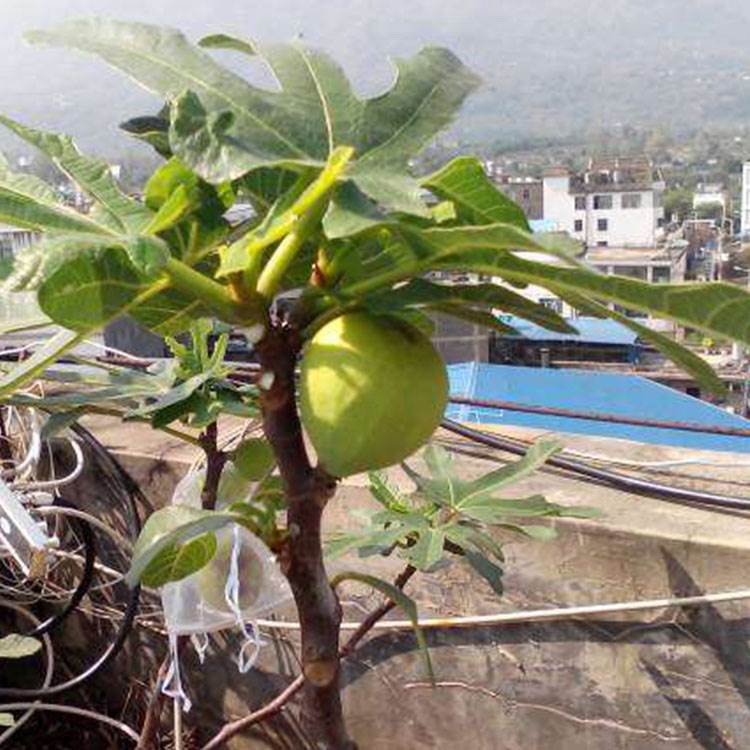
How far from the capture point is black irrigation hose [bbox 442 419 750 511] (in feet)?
4.47

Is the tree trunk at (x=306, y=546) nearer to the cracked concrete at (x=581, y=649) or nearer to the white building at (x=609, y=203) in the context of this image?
the cracked concrete at (x=581, y=649)

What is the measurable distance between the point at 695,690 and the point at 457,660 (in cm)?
35

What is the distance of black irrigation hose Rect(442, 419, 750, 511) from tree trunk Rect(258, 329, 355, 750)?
82cm

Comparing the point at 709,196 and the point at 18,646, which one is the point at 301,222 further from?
the point at 709,196

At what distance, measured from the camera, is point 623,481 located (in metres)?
1.47

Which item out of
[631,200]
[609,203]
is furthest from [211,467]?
[631,200]

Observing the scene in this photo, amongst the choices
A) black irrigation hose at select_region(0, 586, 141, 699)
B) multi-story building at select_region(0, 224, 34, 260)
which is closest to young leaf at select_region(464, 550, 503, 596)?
multi-story building at select_region(0, 224, 34, 260)

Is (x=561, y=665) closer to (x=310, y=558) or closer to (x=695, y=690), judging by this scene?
(x=695, y=690)

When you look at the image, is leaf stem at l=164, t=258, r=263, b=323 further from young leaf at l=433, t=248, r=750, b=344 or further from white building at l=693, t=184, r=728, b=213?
white building at l=693, t=184, r=728, b=213

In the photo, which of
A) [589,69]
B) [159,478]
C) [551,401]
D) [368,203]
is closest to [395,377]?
[368,203]

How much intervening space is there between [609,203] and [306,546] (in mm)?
42316

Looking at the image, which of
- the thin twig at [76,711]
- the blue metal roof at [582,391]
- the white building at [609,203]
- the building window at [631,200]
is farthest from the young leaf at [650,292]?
the building window at [631,200]

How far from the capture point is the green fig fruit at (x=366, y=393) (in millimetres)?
510

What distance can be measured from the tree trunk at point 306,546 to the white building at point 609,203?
39.0m
